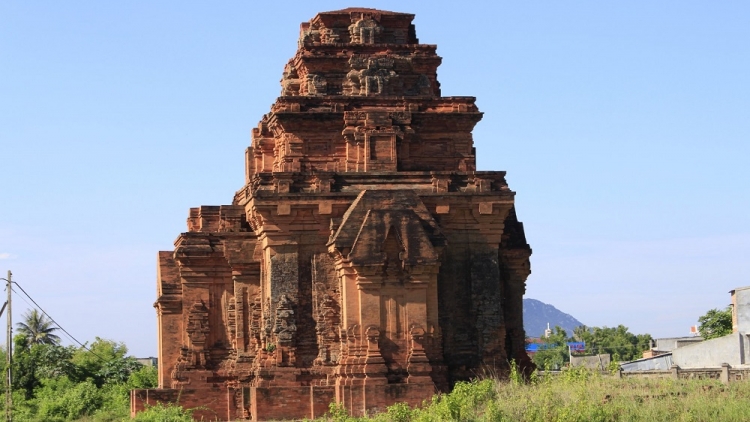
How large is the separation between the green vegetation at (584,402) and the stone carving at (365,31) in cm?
1115

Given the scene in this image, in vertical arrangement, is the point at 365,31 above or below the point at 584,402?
above

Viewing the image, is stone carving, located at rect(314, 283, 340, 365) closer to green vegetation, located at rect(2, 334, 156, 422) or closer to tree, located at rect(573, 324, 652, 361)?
green vegetation, located at rect(2, 334, 156, 422)

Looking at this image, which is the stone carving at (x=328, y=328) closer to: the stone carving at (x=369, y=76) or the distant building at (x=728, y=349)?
the stone carving at (x=369, y=76)

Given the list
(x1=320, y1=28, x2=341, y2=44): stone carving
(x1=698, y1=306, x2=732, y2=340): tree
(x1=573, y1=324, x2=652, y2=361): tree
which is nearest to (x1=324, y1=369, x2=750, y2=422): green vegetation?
(x1=320, y1=28, x2=341, y2=44): stone carving

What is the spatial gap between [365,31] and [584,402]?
13759mm

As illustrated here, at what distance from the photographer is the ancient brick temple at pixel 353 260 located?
29.0 m

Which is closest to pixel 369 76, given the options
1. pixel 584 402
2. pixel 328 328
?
pixel 328 328

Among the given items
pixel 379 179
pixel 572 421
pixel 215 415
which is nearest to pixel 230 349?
pixel 215 415

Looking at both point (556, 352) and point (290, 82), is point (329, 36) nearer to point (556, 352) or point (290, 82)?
point (290, 82)

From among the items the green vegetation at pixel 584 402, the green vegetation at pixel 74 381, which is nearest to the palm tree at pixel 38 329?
the green vegetation at pixel 74 381

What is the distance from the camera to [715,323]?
70.5 meters

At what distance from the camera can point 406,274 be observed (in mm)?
28984

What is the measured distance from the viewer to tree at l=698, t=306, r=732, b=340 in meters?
69.5

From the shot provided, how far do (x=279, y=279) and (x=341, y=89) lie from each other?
6.37 m
